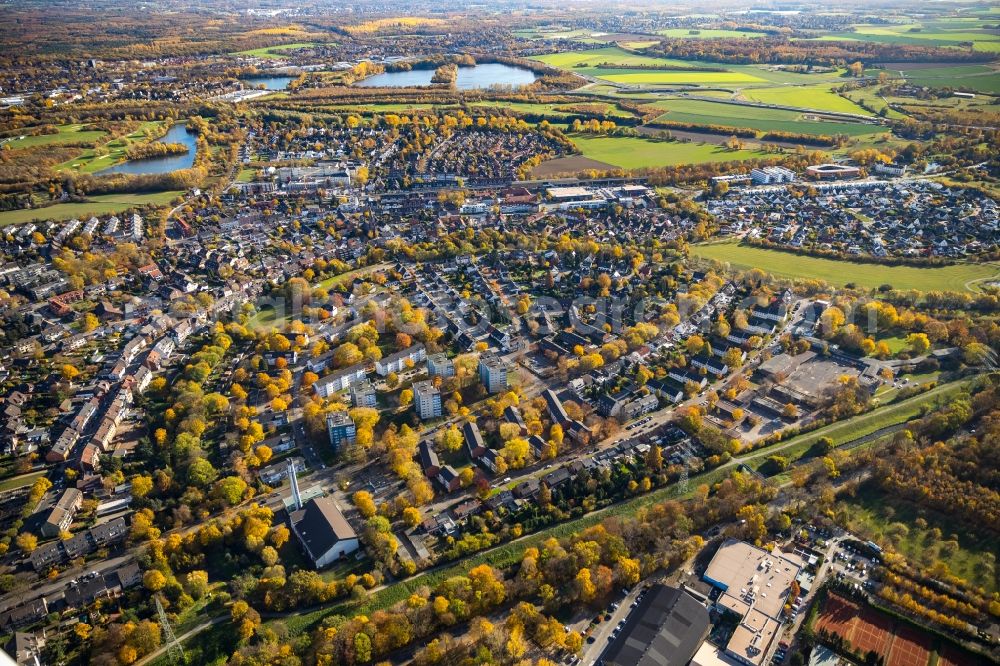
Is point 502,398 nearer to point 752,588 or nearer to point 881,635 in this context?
point 752,588

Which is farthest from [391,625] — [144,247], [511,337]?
[144,247]

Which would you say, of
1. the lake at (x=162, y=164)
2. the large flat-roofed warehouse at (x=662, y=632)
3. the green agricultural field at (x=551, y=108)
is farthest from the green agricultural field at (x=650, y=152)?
the large flat-roofed warehouse at (x=662, y=632)

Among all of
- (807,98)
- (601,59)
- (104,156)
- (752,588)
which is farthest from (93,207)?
(601,59)

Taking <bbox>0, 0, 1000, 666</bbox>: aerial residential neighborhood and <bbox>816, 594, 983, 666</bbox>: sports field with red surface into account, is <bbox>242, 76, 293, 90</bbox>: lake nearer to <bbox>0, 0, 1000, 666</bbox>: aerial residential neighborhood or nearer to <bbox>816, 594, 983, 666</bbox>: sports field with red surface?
<bbox>0, 0, 1000, 666</bbox>: aerial residential neighborhood

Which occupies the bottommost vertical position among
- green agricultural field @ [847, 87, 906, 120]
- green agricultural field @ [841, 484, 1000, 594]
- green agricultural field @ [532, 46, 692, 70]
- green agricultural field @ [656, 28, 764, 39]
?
green agricultural field @ [841, 484, 1000, 594]

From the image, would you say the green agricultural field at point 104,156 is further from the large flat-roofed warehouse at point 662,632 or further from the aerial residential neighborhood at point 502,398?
the large flat-roofed warehouse at point 662,632

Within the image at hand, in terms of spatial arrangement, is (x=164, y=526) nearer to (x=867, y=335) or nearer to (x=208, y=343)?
(x=208, y=343)

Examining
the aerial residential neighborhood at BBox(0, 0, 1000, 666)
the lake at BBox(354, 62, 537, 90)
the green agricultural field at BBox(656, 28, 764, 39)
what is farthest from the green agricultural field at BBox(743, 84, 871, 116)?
the green agricultural field at BBox(656, 28, 764, 39)
